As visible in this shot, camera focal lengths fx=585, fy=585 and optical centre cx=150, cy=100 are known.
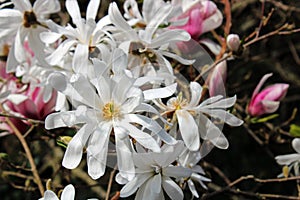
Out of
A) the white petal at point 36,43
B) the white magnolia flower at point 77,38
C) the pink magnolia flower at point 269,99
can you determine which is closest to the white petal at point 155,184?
the white magnolia flower at point 77,38

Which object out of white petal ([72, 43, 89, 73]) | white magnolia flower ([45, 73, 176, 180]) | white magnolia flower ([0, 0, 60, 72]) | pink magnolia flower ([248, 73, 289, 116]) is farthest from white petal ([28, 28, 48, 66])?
pink magnolia flower ([248, 73, 289, 116])

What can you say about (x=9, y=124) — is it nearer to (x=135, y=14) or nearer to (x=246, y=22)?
(x=135, y=14)

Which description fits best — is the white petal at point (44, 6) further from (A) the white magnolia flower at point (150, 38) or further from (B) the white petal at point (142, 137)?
(B) the white petal at point (142, 137)

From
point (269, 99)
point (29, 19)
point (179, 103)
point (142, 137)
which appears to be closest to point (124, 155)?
point (142, 137)

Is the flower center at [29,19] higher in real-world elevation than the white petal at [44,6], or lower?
lower

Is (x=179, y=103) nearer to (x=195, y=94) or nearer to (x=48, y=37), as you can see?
(x=195, y=94)

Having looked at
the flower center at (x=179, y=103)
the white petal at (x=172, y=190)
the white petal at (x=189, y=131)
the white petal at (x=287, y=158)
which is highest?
the flower center at (x=179, y=103)

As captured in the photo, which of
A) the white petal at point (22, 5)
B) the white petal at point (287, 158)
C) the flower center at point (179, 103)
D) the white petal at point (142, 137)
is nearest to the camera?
the white petal at point (142, 137)

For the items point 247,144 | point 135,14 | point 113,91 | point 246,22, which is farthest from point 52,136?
point 247,144
